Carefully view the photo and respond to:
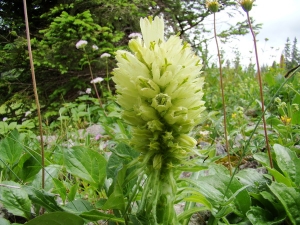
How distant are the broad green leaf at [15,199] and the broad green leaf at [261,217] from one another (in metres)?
0.91

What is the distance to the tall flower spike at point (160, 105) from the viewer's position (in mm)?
1154

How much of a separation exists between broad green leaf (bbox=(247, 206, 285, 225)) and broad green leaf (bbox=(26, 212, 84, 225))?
68 centimetres

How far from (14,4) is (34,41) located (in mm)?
1844

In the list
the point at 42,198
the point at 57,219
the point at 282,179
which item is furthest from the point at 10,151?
the point at 282,179

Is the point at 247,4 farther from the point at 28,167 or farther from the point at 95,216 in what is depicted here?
the point at 28,167

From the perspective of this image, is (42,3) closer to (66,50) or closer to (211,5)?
(66,50)

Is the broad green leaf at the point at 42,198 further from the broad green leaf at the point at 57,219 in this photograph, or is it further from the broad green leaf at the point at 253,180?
the broad green leaf at the point at 253,180

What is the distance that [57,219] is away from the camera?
111 centimetres

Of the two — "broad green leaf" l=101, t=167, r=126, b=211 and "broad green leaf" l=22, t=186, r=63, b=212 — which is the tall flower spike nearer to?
"broad green leaf" l=101, t=167, r=126, b=211

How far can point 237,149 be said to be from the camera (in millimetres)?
2449

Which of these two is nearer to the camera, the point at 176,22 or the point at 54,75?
the point at 54,75

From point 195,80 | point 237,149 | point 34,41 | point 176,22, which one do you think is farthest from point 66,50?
point 195,80

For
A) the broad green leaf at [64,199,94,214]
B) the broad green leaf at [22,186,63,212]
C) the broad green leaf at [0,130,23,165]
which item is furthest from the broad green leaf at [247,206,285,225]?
the broad green leaf at [0,130,23,165]

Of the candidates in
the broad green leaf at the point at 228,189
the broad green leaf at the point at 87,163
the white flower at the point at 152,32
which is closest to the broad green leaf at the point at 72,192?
the broad green leaf at the point at 87,163
